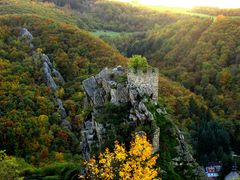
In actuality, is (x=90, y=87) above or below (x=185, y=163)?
above

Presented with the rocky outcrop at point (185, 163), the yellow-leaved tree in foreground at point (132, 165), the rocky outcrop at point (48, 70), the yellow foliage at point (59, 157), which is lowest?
the yellow foliage at point (59, 157)

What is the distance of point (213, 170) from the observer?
7706cm

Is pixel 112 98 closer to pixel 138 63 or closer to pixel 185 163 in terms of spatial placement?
pixel 138 63

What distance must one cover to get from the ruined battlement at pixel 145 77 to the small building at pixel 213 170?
117ft

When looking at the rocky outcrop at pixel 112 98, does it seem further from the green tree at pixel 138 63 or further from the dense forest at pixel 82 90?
the green tree at pixel 138 63

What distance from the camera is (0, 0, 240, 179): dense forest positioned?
7150 centimetres

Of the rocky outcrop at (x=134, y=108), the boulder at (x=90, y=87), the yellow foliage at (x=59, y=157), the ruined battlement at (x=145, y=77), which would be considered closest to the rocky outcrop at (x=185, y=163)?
the rocky outcrop at (x=134, y=108)

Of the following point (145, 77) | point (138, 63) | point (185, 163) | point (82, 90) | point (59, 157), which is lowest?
point (59, 157)

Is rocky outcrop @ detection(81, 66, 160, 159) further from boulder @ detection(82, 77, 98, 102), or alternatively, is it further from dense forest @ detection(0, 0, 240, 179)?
dense forest @ detection(0, 0, 240, 179)

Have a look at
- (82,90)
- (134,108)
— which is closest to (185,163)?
(134,108)

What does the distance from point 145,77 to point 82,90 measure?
4875 centimetres

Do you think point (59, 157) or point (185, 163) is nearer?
point (185, 163)

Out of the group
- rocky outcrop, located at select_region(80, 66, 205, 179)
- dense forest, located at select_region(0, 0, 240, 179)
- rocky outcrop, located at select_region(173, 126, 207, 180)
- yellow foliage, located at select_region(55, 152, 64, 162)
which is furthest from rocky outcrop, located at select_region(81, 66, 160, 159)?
yellow foliage, located at select_region(55, 152, 64, 162)

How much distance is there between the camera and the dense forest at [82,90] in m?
71.5
